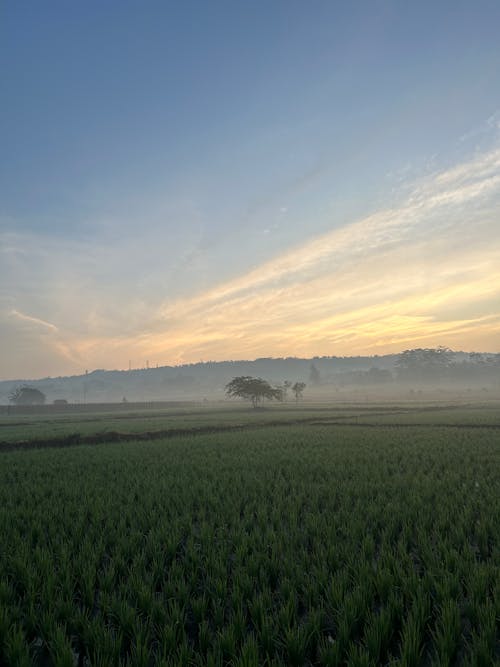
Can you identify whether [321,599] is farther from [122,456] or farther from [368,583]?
[122,456]

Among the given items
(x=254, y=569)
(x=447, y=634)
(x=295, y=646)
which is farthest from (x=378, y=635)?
(x=254, y=569)

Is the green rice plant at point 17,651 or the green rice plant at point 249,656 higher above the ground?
the green rice plant at point 249,656

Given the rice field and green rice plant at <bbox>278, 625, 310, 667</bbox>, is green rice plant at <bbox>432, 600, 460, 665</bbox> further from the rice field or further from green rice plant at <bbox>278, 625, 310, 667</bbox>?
green rice plant at <bbox>278, 625, 310, 667</bbox>

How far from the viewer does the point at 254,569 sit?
20.4 feet

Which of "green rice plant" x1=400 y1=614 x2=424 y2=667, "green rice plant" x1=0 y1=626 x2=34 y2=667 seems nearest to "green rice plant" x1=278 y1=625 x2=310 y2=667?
"green rice plant" x1=400 y1=614 x2=424 y2=667

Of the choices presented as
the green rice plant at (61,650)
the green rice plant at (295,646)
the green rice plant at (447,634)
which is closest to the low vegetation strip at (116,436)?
the green rice plant at (61,650)

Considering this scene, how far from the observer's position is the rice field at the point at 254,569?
14.3 feet

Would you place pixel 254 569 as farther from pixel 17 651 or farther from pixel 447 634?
pixel 17 651

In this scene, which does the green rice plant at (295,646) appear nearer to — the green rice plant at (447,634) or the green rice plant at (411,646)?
the green rice plant at (411,646)

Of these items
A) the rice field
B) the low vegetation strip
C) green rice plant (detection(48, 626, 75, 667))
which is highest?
green rice plant (detection(48, 626, 75, 667))

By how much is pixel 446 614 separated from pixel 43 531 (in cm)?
760

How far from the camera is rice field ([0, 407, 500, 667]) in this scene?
4.35 metres

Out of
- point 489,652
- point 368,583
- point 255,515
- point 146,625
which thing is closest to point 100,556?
point 146,625

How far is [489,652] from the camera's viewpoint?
4055mm
